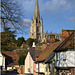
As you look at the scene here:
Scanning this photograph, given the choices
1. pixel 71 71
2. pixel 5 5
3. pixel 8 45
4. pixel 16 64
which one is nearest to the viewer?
pixel 5 5

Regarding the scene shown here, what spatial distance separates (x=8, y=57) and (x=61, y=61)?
3580 centimetres

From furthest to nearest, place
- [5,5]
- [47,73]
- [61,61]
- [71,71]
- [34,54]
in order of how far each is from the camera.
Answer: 1. [34,54]
2. [47,73]
3. [61,61]
4. [71,71]
5. [5,5]

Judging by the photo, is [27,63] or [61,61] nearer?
[61,61]

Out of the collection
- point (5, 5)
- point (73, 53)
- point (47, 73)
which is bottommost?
point (47, 73)

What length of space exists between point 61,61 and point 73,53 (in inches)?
75.2

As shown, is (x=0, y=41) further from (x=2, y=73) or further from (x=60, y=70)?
(x=60, y=70)

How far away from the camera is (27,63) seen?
43.2 meters

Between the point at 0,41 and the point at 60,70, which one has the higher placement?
the point at 0,41

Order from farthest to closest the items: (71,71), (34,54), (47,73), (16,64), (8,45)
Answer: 1. (16,64)
2. (34,54)
3. (47,73)
4. (71,71)
5. (8,45)

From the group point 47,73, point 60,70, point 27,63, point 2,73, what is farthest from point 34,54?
point 2,73

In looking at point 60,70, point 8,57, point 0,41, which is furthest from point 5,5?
point 8,57

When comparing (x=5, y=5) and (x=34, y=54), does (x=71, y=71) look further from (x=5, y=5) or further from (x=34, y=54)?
(x=34, y=54)

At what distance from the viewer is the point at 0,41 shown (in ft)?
41.8

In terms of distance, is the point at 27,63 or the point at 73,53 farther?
the point at 27,63
